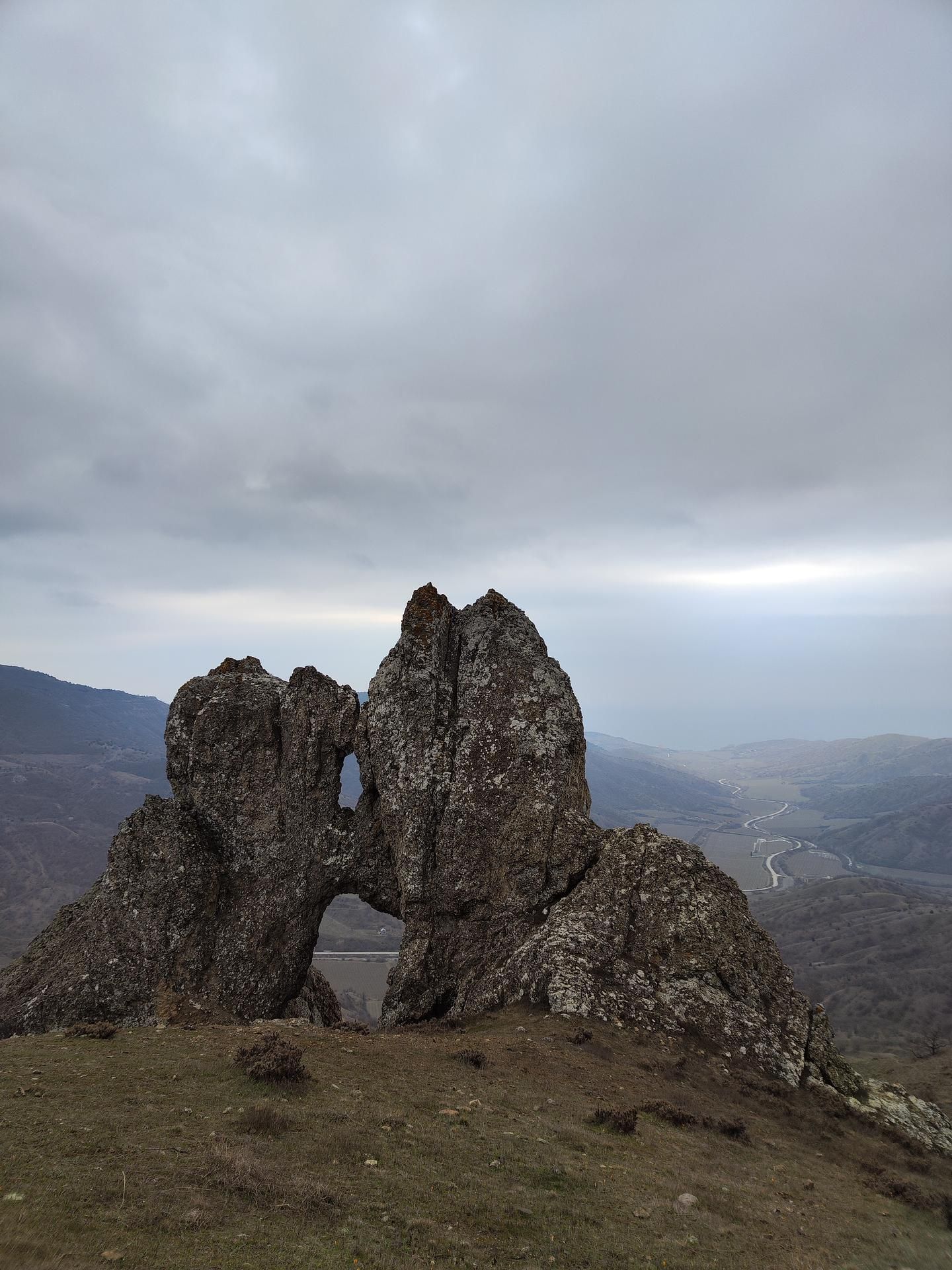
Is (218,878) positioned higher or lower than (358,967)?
higher

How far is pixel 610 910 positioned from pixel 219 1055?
A: 15.9 metres

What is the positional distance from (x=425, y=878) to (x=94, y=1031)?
1501cm

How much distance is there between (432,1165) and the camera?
12.8 metres

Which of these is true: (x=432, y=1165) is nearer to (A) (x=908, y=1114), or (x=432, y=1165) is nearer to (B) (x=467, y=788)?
(A) (x=908, y=1114)

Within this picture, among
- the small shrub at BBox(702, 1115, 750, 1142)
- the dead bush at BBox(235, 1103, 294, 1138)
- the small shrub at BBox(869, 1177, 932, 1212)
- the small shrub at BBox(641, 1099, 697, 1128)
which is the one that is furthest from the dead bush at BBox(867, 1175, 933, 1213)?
the dead bush at BBox(235, 1103, 294, 1138)

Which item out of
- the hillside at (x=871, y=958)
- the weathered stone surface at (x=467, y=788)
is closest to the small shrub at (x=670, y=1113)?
the weathered stone surface at (x=467, y=788)

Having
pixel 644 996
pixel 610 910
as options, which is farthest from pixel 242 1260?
pixel 610 910

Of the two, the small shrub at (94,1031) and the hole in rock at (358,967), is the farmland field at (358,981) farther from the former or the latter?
the small shrub at (94,1031)

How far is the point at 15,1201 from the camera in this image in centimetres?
880

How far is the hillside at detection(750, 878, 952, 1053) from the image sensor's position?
347 ft

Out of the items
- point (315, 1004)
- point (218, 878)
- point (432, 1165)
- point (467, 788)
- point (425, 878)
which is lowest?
point (315, 1004)

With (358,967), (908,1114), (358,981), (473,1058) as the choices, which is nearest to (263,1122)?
(473,1058)

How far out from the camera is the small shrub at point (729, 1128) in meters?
17.4

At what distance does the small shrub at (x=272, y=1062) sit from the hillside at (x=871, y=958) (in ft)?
349
